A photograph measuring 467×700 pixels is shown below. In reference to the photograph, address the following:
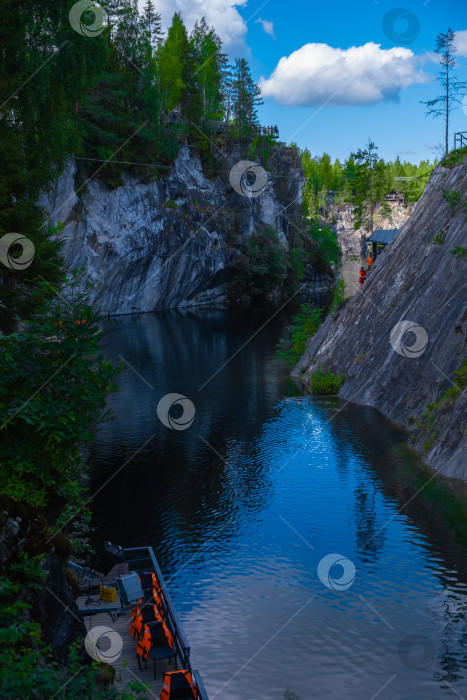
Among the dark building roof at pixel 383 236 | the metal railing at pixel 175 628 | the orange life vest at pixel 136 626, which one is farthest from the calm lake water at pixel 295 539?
the dark building roof at pixel 383 236

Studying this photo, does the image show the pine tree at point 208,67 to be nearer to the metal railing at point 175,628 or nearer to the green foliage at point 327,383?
the green foliage at point 327,383

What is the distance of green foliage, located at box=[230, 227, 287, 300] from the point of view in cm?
10894

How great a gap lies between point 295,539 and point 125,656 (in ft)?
35.3

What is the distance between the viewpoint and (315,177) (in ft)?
645

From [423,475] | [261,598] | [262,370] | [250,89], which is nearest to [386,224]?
[250,89]

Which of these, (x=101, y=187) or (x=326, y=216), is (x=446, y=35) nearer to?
(x=101, y=187)

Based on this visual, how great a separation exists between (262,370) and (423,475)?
2695cm

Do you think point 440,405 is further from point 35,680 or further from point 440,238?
point 35,680

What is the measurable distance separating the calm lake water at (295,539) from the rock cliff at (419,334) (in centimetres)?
181

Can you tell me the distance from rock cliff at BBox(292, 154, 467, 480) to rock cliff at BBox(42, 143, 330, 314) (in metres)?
36.4

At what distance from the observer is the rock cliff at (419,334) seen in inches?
1252

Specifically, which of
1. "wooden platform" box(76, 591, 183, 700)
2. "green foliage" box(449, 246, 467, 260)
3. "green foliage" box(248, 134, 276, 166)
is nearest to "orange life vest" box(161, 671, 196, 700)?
"wooden platform" box(76, 591, 183, 700)

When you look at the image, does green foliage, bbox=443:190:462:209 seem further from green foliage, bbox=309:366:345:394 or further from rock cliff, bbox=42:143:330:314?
rock cliff, bbox=42:143:330:314

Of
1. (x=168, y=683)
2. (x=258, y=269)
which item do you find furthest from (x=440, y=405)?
(x=258, y=269)
